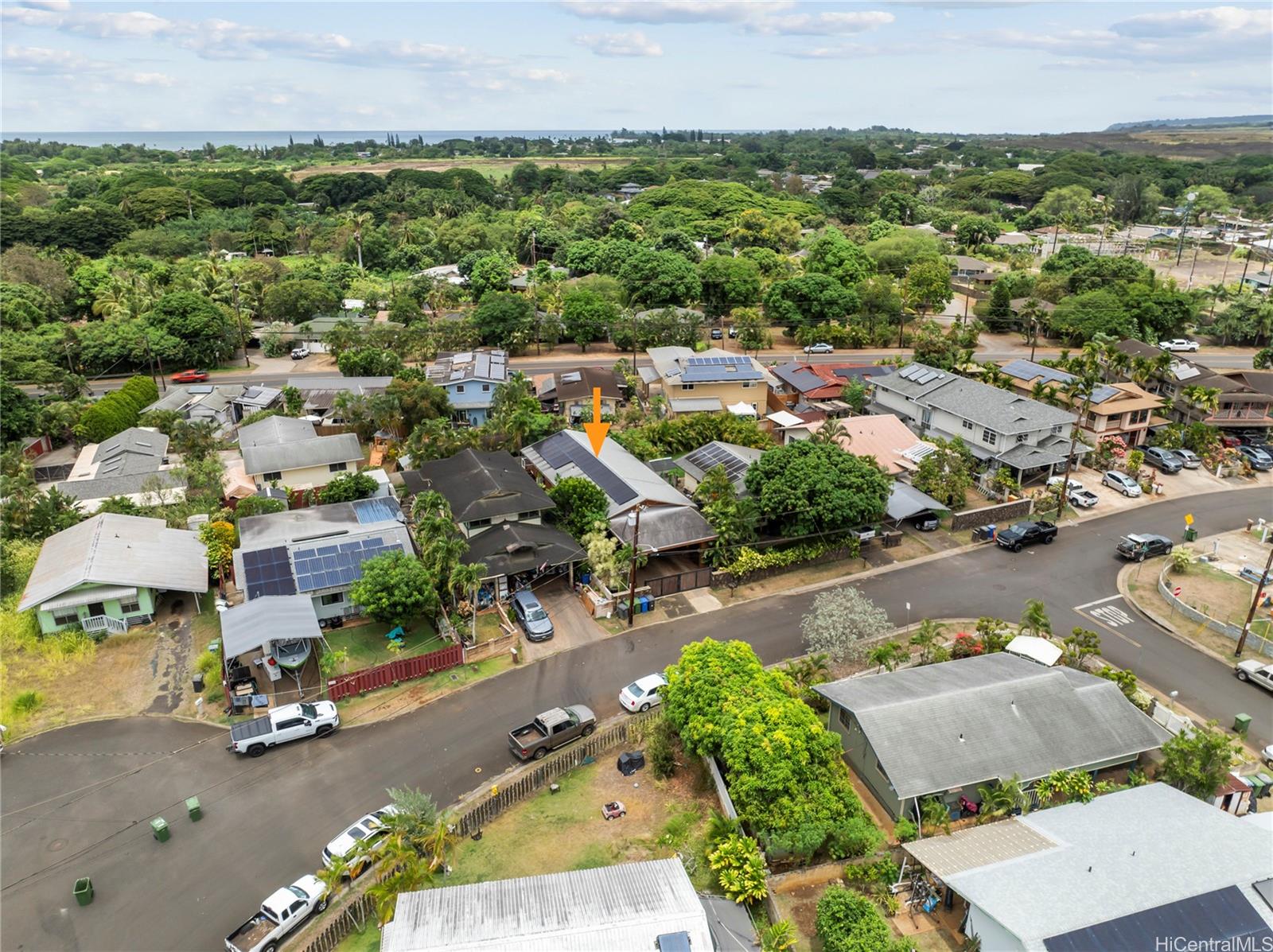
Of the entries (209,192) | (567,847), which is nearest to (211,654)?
(567,847)

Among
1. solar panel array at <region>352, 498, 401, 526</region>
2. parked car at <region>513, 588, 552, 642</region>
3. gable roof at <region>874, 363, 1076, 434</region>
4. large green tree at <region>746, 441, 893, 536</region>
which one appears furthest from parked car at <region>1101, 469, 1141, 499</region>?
solar panel array at <region>352, 498, 401, 526</region>

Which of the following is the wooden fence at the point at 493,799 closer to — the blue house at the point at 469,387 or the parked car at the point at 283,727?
the parked car at the point at 283,727

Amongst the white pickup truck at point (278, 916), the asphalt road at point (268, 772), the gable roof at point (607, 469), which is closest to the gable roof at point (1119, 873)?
the asphalt road at point (268, 772)

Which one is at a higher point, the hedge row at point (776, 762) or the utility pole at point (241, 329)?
the utility pole at point (241, 329)

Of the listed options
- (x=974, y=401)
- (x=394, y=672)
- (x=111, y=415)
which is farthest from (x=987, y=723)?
(x=111, y=415)

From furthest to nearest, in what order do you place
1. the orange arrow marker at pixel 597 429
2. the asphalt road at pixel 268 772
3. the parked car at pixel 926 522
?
1. the orange arrow marker at pixel 597 429
2. the parked car at pixel 926 522
3. the asphalt road at pixel 268 772

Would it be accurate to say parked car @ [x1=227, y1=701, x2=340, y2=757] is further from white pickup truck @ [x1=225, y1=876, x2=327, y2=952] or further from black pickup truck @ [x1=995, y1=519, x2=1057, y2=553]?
black pickup truck @ [x1=995, y1=519, x2=1057, y2=553]
